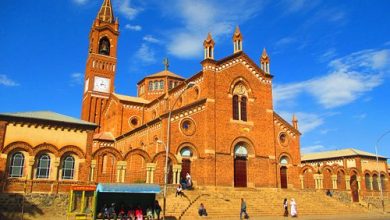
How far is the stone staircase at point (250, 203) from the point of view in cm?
2861

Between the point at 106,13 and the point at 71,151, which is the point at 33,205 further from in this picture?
the point at 106,13

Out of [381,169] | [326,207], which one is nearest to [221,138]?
[326,207]

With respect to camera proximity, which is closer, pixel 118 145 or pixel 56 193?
pixel 56 193

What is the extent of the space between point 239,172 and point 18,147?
21053mm

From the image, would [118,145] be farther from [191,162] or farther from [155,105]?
[191,162]

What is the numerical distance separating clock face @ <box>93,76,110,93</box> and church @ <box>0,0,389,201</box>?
5.72m

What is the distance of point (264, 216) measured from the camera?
30.6 metres

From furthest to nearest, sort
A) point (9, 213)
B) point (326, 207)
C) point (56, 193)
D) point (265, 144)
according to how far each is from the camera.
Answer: point (265, 144)
point (326, 207)
point (56, 193)
point (9, 213)

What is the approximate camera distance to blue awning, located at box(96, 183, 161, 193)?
23.6 metres

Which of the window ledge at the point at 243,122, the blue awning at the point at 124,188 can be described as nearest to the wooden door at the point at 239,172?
the window ledge at the point at 243,122

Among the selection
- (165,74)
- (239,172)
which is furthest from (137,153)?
(165,74)

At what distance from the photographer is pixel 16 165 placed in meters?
28.3

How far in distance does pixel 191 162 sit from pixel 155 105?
19.0 metres

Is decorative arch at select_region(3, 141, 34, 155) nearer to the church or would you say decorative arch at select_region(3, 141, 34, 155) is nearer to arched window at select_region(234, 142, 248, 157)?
the church
